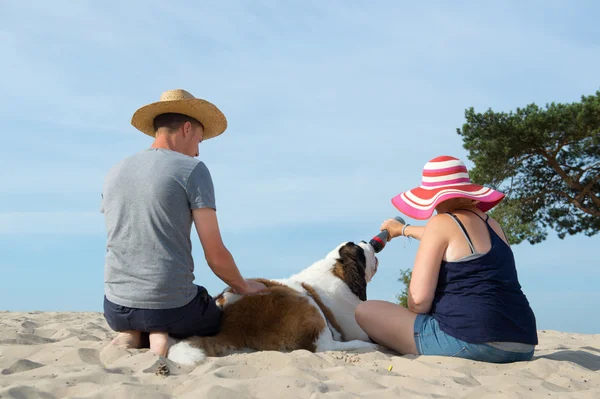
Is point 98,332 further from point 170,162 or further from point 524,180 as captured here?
point 524,180

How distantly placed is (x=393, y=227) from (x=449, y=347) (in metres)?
1.42

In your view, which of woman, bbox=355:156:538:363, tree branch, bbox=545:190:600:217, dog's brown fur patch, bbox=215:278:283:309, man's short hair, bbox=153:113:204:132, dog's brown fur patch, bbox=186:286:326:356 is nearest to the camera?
woman, bbox=355:156:538:363

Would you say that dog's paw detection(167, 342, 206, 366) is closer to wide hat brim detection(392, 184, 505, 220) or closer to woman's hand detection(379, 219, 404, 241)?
wide hat brim detection(392, 184, 505, 220)

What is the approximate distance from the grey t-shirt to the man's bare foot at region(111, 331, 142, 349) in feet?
1.05

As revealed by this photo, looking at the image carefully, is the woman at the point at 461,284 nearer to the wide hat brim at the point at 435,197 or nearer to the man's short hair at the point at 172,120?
the wide hat brim at the point at 435,197

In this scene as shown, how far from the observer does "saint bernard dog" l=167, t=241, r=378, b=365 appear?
14.1 ft

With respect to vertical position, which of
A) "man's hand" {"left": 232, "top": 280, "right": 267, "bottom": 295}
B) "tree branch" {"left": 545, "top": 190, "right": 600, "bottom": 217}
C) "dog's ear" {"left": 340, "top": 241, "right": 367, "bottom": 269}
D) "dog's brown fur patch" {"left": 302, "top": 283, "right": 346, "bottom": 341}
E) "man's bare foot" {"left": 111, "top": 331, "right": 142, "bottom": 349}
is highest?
"tree branch" {"left": 545, "top": 190, "right": 600, "bottom": 217}

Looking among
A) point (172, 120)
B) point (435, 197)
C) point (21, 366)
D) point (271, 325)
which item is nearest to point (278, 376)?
point (271, 325)

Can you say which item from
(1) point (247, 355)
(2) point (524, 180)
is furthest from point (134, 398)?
(2) point (524, 180)

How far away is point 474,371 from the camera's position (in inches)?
154

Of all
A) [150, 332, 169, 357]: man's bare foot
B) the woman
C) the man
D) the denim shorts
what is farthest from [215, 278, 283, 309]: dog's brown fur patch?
the denim shorts

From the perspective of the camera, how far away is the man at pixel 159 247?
417 centimetres

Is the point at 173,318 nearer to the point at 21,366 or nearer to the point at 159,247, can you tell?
the point at 159,247

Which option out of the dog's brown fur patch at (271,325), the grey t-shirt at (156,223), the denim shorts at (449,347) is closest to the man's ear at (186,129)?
the grey t-shirt at (156,223)
